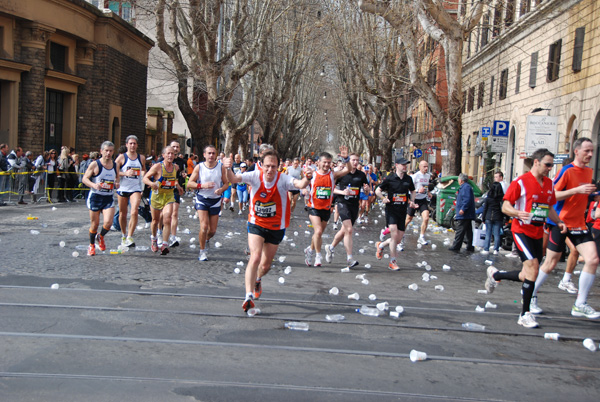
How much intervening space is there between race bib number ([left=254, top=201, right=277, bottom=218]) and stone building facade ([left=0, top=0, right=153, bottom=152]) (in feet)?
68.8

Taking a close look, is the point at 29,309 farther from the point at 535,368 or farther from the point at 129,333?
the point at 535,368

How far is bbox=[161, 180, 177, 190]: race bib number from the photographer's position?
35.7ft

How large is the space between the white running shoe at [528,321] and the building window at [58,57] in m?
26.0

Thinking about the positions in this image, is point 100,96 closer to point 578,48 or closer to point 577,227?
point 578,48

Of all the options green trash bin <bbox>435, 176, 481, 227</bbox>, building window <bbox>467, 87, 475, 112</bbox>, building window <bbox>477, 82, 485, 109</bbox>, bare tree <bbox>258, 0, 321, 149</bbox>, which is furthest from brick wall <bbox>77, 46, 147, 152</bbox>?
building window <bbox>467, 87, 475, 112</bbox>

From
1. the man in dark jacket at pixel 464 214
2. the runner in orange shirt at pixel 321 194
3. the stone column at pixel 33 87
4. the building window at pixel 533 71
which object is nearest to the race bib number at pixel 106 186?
the runner in orange shirt at pixel 321 194

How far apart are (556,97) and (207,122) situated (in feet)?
44.3

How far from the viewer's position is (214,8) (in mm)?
23219

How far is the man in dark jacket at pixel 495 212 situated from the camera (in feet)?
44.1

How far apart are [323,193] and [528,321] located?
13.7 feet

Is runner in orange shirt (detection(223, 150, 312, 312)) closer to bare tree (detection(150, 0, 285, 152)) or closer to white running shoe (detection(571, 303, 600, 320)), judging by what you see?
white running shoe (detection(571, 303, 600, 320))

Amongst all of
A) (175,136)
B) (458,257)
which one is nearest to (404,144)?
(175,136)

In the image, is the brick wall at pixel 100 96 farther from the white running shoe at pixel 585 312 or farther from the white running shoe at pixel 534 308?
the white running shoe at pixel 585 312

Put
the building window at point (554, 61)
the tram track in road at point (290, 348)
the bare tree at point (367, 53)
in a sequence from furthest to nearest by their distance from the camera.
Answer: the bare tree at point (367, 53) → the building window at point (554, 61) → the tram track in road at point (290, 348)
